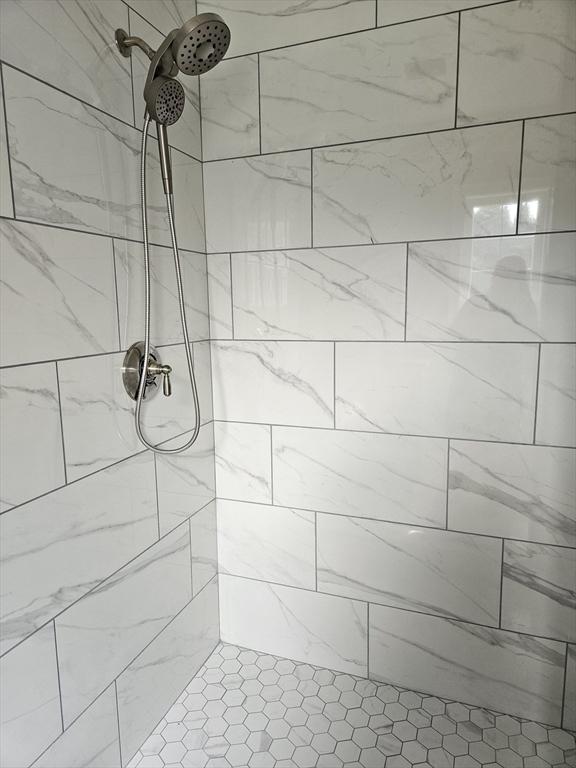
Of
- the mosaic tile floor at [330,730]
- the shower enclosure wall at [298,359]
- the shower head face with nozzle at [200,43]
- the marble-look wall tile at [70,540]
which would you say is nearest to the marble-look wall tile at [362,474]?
the shower enclosure wall at [298,359]

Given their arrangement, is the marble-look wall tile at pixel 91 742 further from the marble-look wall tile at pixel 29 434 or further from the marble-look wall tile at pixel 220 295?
the marble-look wall tile at pixel 220 295

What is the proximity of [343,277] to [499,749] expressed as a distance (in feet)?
4.37

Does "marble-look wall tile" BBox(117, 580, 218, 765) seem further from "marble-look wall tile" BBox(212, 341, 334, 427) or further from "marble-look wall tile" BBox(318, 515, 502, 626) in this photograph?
"marble-look wall tile" BBox(212, 341, 334, 427)

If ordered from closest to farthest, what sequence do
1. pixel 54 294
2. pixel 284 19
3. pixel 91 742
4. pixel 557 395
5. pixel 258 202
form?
pixel 54 294
pixel 91 742
pixel 557 395
pixel 284 19
pixel 258 202

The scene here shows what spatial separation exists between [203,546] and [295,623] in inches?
15.4

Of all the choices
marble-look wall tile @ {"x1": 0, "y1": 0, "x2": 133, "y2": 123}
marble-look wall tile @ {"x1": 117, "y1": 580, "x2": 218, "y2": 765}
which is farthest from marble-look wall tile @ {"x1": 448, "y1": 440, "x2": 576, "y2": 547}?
marble-look wall tile @ {"x1": 0, "y1": 0, "x2": 133, "y2": 123}

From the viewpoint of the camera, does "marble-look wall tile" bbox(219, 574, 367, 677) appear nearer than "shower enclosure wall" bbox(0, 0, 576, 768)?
No

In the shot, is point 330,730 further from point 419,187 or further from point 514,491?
point 419,187

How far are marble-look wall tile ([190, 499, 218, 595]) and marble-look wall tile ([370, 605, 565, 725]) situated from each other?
538 mm

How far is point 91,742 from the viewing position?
114cm

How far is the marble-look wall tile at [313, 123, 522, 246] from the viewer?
48.5 inches

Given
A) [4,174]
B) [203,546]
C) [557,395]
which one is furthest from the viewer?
[203,546]

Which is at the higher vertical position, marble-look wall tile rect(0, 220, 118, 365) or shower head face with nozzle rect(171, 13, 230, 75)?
shower head face with nozzle rect(171, 13, 230, 75)

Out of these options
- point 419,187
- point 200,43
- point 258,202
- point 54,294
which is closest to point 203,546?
point 54,294
